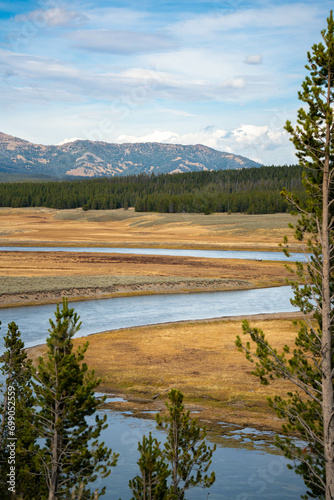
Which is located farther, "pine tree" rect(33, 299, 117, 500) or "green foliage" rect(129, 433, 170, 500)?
"pine tree" rect(33, 299, 117, 500)

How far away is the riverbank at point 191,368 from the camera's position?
75.7 ft

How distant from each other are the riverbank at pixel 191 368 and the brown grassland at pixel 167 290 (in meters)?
0.05

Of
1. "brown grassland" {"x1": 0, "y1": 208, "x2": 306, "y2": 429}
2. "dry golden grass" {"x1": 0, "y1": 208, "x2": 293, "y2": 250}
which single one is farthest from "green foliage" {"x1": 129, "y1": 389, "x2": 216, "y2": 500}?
"dry golden grass" {"x1": 0, "y1": 208, "x2": 293, "y2": 250}

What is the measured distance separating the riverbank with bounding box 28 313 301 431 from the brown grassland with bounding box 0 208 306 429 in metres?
0.05

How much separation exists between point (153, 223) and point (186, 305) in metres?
94.4

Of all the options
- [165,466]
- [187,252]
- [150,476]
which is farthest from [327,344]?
[187,252]

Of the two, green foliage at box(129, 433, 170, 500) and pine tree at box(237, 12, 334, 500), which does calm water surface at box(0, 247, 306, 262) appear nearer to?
pine tree at box(237, 12, 334, 500)

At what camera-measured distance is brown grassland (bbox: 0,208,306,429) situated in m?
24.9

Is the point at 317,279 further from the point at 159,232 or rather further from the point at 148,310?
the point at 159,232

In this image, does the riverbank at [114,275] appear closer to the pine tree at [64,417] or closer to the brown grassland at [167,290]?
the brown grassland at [167,290]

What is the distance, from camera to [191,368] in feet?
93.4

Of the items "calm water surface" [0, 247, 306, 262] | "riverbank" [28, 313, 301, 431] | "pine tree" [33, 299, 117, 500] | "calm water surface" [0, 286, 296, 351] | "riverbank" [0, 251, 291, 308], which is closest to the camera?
"pine tree" [33, 299, 117, 500]

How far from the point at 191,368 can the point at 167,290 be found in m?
27.4

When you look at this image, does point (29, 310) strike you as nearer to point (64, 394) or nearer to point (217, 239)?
point (64, 394)
